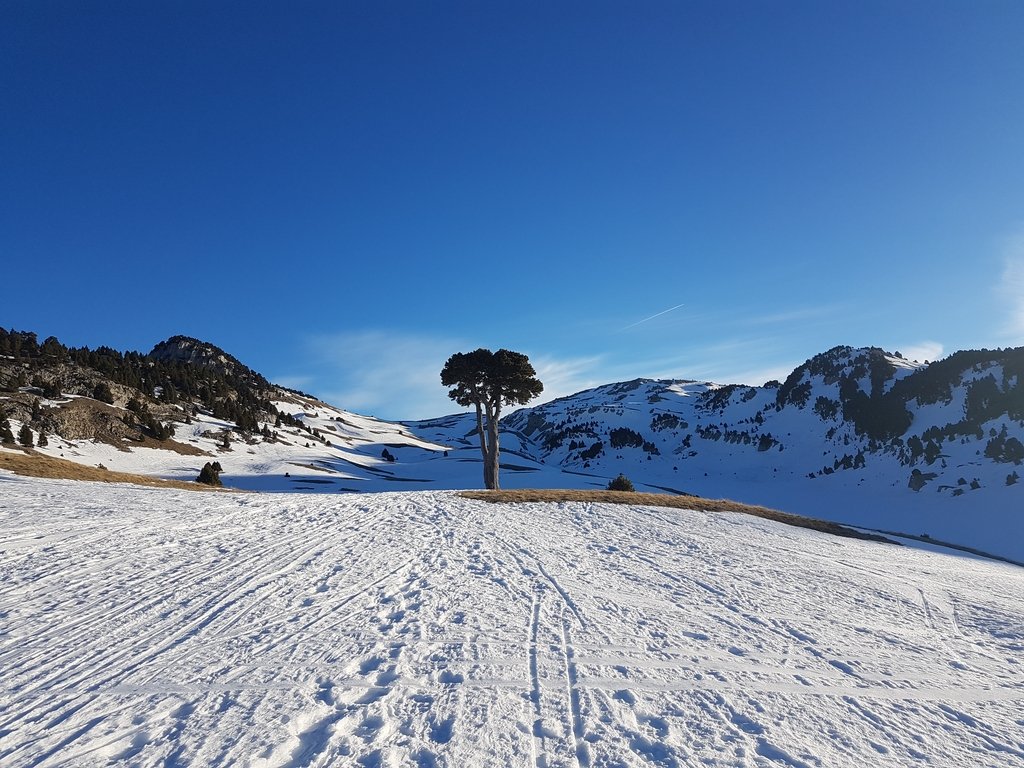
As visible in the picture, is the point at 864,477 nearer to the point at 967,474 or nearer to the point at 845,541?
the point at 967,474

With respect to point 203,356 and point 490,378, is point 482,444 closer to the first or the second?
point 490,378

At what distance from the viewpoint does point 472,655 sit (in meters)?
6.53

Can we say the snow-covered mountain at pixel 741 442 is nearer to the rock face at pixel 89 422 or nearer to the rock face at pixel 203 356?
the rock face at pixel 89 422

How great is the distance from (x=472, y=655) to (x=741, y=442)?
337ft

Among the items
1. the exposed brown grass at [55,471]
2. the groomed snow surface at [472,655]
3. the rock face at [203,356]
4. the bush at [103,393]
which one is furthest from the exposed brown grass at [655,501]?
the rock face at [203,356]

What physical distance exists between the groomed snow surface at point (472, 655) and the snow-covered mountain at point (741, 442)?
36586 millimetres

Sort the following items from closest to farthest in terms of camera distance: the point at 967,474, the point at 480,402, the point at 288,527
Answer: the point at 288,527
the point at 480,402
the point at 967,474

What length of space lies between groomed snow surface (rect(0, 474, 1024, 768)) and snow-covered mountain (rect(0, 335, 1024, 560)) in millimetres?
36586

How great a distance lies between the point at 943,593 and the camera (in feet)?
40.5

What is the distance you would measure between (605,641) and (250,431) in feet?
231

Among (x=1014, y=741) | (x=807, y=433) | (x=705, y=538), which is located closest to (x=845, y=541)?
(x=705, y=538)

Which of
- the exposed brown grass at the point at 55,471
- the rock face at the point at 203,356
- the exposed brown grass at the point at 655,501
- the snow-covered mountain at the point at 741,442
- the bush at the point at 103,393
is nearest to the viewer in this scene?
the exposed brown grass at the point at 55,471

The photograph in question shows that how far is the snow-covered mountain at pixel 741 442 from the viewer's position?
46.2m

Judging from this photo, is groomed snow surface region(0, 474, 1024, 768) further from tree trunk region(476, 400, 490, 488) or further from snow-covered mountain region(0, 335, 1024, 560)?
snow-covered mountain region(0, 335, 1024, 560)
